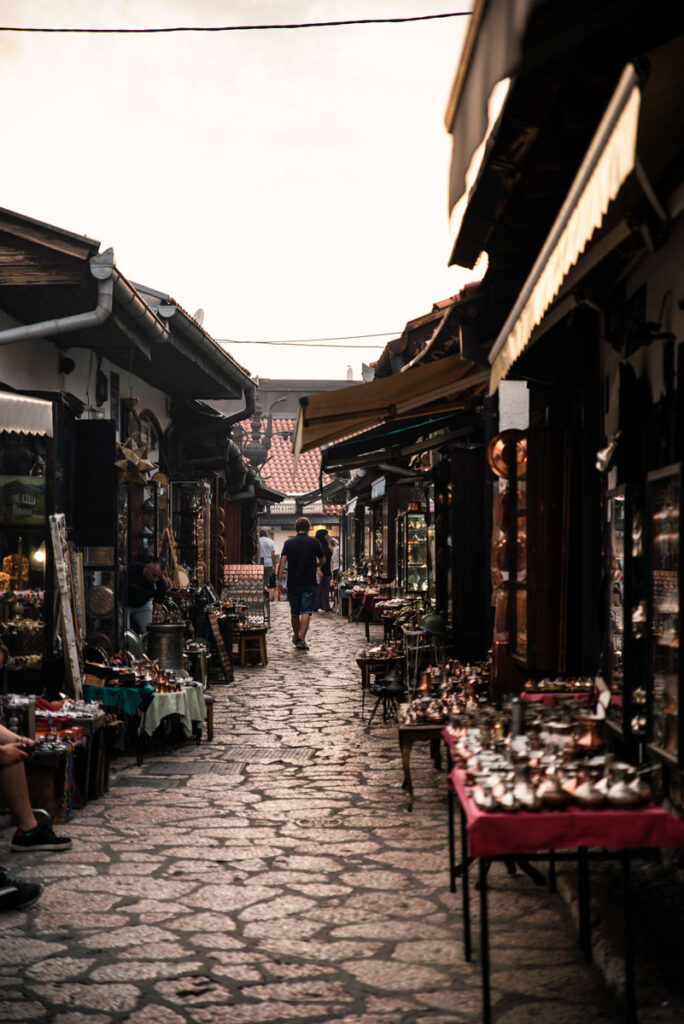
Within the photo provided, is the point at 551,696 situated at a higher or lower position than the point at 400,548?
lower

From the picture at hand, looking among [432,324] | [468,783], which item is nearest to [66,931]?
[468,783]

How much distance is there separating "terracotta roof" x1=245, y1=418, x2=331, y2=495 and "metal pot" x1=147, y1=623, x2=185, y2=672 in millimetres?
29730

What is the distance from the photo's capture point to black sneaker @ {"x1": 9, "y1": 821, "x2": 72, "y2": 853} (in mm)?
7027

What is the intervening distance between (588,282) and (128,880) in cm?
451

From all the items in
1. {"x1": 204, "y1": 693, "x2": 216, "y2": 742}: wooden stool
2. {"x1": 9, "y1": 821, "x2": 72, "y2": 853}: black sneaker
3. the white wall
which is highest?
the white wall

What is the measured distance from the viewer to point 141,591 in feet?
43.3

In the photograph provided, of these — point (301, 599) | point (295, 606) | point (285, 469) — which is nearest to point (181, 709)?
point (301, 599)

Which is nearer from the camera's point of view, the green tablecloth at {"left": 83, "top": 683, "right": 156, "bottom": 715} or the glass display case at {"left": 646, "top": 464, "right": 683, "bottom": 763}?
the glass display case at {"left": 646, "top": 464, "right": 683, "bottom": 763}

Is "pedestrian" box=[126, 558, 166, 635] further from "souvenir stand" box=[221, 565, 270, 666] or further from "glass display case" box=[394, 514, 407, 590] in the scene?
"glass display case" box=[394, 514, 407, 590]

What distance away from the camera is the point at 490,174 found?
5520 millimetres

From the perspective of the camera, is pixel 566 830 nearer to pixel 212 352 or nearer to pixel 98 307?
pixel 98 307

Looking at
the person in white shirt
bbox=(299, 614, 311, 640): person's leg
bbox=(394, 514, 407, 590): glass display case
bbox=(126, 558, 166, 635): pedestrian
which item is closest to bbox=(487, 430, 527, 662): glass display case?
bbox=(126, 558, 166, 635): pedestrian

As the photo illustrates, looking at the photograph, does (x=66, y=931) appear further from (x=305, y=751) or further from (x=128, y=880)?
(x=305, y=751)

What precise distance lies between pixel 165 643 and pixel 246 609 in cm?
755
